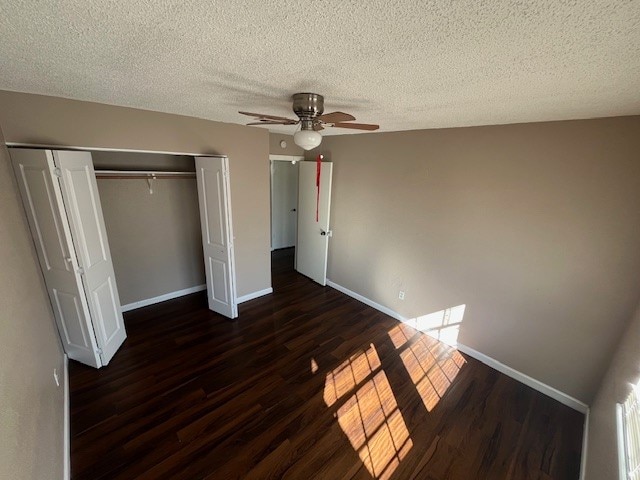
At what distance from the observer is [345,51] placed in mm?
956

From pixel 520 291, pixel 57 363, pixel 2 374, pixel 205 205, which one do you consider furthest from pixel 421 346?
pixel 57 363

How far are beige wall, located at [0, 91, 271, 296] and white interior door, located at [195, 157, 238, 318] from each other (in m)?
0.29

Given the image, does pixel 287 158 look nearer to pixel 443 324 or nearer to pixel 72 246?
pixel 72 246

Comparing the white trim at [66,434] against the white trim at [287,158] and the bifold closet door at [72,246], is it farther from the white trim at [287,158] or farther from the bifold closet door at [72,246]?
the white trim at [287,158]

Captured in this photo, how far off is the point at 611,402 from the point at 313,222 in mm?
3429

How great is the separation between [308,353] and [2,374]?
2173 millimetres

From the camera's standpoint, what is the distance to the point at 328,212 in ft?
12.5

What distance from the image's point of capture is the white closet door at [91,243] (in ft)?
6.71

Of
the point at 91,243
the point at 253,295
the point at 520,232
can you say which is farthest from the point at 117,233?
the point at 520,232

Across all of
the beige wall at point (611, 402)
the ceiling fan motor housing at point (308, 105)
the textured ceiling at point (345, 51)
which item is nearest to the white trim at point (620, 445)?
the beige wall at point (611, 402)

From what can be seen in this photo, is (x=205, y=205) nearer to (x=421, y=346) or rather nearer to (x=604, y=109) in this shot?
(x=421, y=346)

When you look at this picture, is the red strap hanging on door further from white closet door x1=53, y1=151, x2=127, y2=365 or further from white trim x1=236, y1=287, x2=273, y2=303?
white closet door x1=53, y1=151, x2=127, y2=365

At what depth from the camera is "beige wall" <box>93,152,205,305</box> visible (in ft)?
9.93

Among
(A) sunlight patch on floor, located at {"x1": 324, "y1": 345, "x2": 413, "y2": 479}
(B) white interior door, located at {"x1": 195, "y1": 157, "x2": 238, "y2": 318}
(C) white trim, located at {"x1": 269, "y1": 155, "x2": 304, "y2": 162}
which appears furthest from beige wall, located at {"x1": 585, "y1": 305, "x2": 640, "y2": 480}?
(C) white trim, located at {"x1": 269, "y1": 155, "x2": 304, "y2": 162}
